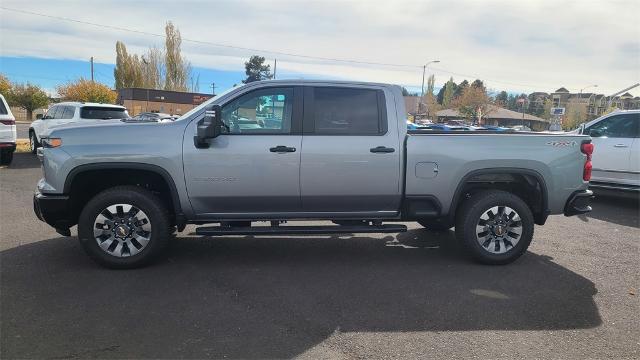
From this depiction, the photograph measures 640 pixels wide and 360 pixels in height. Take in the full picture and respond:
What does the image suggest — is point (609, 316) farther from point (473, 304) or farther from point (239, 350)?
point (239, 350)

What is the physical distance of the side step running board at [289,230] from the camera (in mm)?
4781

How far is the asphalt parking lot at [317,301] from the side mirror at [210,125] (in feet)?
4.63

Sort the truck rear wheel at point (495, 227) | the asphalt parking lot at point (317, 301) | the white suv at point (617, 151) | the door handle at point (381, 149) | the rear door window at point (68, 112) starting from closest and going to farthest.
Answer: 1. the asphalt parking lot at point (317, 301)
2. the door handle at point (381, 149)
3. the truck rear wheel at point (495, 227)
4. the white suv at point (617, 151)
5. the rear door window at point (68, 112)

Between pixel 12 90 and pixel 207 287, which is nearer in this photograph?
pixel 207 287

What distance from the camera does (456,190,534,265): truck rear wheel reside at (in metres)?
5.14

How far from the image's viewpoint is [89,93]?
46.8m

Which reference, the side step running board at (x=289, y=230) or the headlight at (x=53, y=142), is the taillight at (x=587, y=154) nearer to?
the side step running board at (x=289, y=230)

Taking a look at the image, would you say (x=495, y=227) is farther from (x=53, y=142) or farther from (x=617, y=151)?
(x=617, y=151)

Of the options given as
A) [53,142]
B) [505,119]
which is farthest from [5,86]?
[505,119]

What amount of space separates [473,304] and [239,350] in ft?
6.95

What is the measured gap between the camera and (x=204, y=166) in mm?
4711

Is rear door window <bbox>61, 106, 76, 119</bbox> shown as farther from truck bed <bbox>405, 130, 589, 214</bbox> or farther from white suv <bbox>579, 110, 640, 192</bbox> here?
white suv <bbox>579, 110, 640, 192</bbox>

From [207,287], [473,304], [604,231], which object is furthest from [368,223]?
[604,231]

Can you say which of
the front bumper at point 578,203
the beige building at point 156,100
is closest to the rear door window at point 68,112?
the front bumper at point 578,203
